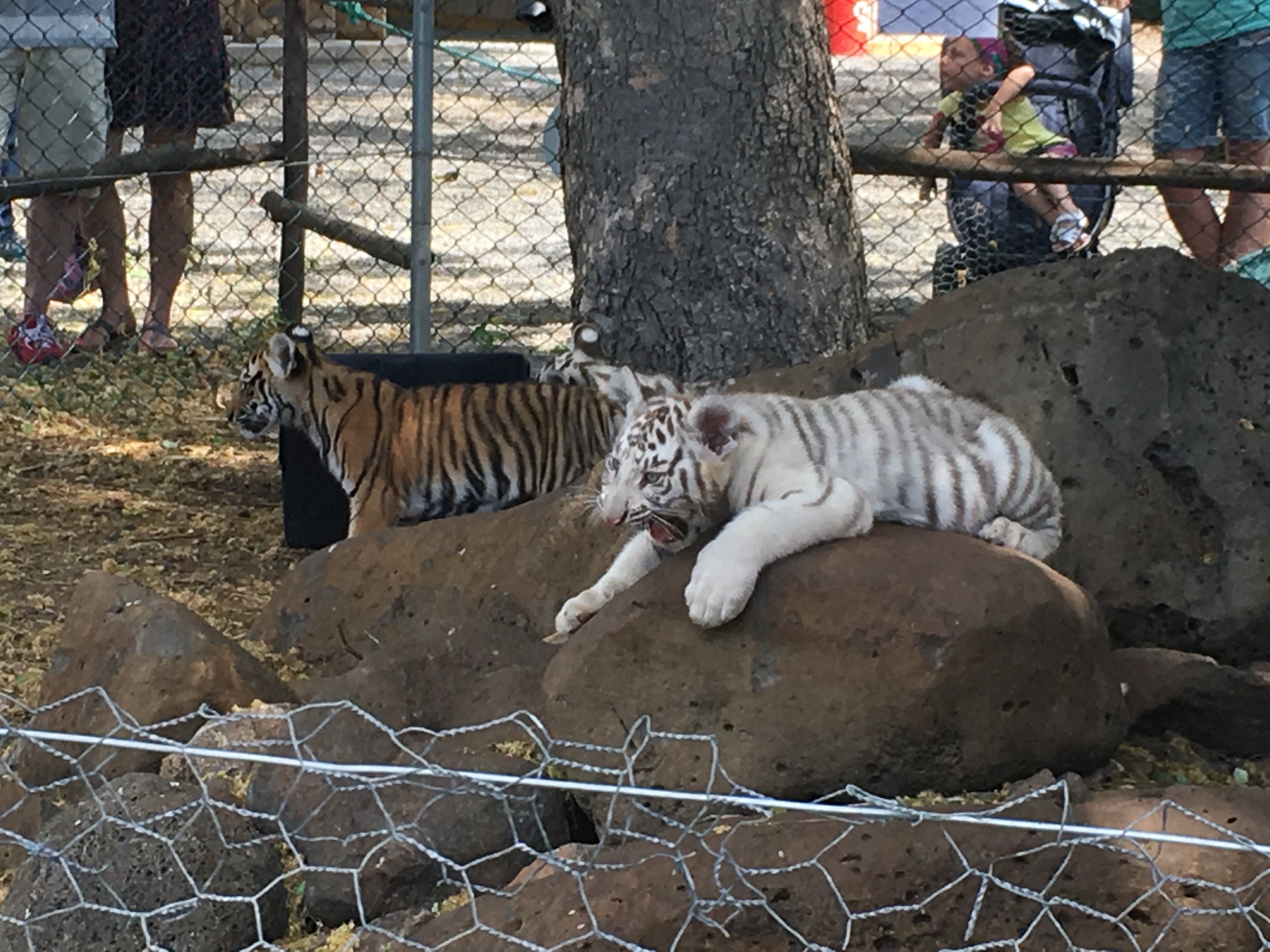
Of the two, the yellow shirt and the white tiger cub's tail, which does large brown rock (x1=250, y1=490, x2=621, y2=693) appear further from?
the yellow shirt

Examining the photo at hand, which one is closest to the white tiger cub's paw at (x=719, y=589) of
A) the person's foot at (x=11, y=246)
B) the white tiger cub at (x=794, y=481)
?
the white tiger cub at (x=794, y=481)

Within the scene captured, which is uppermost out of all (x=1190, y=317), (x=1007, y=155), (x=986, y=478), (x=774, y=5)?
(x=774, y=5)

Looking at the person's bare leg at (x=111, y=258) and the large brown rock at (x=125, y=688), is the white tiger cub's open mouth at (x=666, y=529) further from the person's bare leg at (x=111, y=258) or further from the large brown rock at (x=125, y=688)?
the person's bare leg at (x=111, y=258)

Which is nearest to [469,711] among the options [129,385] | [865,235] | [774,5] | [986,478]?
[986,478]

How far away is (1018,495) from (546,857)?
1387 mm

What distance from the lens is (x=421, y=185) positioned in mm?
6230

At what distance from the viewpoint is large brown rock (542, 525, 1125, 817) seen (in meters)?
2.96

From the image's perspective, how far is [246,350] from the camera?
746 centimetres

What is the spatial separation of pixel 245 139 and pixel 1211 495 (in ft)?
30.3

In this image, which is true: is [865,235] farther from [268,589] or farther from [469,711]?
[469,711]

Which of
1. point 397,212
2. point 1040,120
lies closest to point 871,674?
point 1040,120

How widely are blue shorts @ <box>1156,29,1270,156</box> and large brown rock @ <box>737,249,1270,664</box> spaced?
2.91m

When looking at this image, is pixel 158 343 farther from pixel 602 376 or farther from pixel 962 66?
pixel 962 66

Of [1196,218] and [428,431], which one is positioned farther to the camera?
[1196,218]
